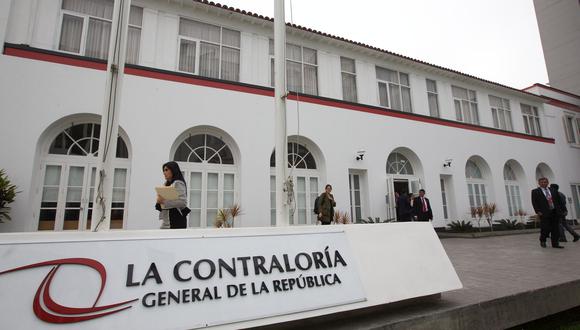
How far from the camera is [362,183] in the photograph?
36.3ft

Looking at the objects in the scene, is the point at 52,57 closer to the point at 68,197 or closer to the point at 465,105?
the point at 68,197

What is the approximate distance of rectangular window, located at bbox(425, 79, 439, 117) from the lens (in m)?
13.4

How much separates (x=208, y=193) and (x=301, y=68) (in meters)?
5.35

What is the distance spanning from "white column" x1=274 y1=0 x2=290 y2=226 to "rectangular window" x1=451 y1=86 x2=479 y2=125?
1269cm

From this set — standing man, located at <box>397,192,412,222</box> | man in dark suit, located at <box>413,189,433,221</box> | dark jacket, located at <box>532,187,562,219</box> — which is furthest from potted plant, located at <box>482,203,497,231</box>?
dark jacket, located at <box>532,187,562,219</box>

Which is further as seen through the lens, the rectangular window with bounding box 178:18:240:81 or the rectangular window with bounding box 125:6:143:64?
the rectangular window with bounding box 178:18:240:81

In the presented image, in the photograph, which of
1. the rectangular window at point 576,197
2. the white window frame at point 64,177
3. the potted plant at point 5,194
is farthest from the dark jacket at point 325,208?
the rectangular window at point 576,197

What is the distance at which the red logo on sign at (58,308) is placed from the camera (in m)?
1.84

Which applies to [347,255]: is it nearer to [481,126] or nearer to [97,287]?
[97,287]

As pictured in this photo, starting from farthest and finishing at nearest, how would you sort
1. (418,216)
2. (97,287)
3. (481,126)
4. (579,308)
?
1. (481,126)
2. (418,216)
3. (579,308)
4. (97,287)

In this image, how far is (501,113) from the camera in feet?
51.4

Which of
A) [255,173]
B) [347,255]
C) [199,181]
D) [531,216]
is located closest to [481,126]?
[531,216]

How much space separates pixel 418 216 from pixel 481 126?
6.99 metres

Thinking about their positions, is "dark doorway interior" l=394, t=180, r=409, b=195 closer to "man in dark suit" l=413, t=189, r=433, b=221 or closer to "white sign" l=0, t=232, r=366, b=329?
"man in dark suit" l=413, t=189, r=433, b=221
